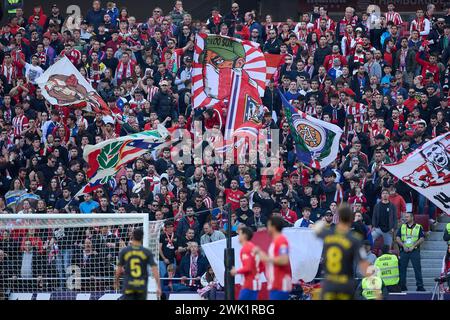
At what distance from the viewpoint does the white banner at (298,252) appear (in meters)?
22.4

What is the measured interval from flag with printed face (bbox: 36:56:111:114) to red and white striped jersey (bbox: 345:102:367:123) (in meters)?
4.74

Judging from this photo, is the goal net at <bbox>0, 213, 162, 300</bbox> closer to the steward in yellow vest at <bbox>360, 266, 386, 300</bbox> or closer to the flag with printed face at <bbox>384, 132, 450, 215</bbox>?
the steward in yellow vest at <bbox>360, 266, 386, 300</bbox>

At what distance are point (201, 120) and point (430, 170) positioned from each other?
186 inches

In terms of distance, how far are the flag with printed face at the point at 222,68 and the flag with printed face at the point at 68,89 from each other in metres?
2.07

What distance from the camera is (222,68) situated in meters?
25.6

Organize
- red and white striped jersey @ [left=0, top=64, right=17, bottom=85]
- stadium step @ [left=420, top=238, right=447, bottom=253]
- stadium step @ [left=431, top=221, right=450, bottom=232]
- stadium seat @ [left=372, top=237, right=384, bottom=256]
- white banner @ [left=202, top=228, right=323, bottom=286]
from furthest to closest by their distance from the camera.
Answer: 1. red and white striped jersey @ [left=0, top=64, right=17, bottom=85]
2. stadium step @ [left=431, top=221, right=450, bottom=232]
3. stadium step @ [left=420, top=238, right=447, bottom=253]
4. stadium seat @ [left=372, top=237, right=384, bottom=256]
5. white banner @ [left=202, top=228, right=323, bottom=286]

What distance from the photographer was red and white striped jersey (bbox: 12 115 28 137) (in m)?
26.8

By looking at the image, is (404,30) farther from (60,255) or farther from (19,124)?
(60,255)

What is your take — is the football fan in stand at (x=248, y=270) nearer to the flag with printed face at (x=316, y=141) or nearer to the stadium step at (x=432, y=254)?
the flag with printed face at (x=316, y=141)

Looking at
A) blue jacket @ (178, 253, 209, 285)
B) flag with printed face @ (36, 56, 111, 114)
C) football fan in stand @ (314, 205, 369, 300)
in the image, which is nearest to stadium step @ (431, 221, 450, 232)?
blue jacket @ (178, 253, 209, 285)

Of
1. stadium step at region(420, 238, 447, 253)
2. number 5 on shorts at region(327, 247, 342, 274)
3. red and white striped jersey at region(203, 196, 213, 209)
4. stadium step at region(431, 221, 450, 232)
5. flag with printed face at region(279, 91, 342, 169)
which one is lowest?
number 5 on shorts at region(327, 247, 342, 274)

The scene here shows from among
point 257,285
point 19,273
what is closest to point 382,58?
point 19,273

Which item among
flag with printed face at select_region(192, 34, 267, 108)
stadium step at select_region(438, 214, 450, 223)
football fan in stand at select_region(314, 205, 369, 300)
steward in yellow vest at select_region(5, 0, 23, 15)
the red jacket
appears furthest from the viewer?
the red jacket

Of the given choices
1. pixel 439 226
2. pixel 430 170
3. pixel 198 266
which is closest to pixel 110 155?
pixel 198 266
